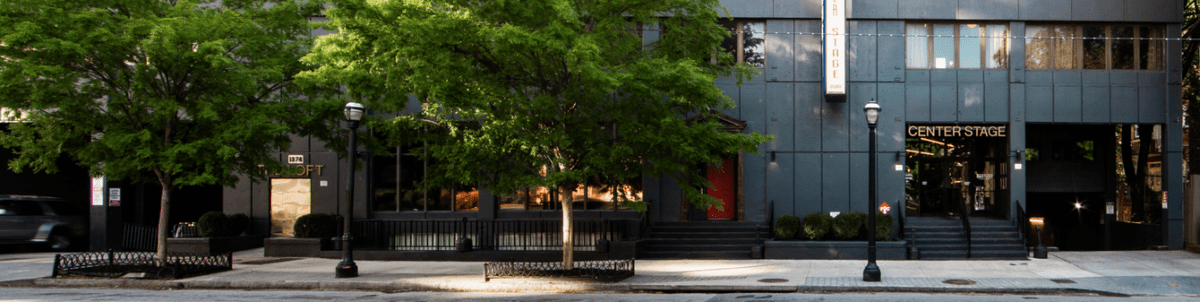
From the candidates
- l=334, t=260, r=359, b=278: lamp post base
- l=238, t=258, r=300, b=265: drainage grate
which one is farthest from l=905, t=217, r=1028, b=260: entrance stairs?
l=238, t=258, r=300, b=265: drainage grate

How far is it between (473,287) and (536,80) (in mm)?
3634

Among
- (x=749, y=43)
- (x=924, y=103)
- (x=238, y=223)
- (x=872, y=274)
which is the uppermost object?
(x=749, y=43)

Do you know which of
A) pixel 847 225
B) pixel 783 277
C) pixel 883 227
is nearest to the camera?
pixel 783 277

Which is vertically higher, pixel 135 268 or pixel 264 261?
pixel 135 268

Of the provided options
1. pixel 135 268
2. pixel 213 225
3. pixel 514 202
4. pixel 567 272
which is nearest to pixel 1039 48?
pixel 567 272

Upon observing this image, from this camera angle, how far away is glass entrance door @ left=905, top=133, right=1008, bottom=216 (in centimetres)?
1862

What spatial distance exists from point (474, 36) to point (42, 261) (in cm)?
1321

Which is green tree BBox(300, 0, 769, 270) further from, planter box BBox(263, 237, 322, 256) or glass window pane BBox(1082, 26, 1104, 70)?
glass window pane BBox(1082, 26, 1104, 70)

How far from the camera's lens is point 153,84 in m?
13.1

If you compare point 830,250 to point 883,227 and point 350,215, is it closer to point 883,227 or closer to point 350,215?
point 883,227

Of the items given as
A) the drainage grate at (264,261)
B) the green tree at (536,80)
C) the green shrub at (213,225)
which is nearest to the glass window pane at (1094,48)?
the green tree at (536,80)

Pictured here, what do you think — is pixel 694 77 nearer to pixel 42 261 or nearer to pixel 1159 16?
pixel 1159 16

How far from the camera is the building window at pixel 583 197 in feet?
59.5

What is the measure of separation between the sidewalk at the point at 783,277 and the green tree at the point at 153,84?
2201mm
